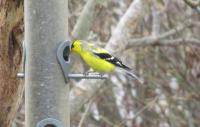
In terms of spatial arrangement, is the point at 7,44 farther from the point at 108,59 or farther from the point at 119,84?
the point at 119,84

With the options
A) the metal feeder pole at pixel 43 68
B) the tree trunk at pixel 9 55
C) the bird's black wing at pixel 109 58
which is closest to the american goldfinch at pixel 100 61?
the bird's black wing at pixel 109 58

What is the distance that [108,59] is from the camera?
5168 millimetres

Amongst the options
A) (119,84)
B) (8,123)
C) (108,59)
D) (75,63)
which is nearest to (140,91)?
(119,84)

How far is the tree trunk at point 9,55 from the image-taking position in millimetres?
4512

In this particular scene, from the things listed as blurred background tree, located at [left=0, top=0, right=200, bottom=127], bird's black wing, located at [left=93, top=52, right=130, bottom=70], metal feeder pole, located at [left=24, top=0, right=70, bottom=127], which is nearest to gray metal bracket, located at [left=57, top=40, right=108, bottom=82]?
metal feeder pole, located at [left=24, top=0, right=70, bottom=127]

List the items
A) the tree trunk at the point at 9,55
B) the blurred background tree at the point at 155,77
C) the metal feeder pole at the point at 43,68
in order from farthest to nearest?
the blurred background tree at the point at 155,77 → the tree trunk at the point at 9,55 → the metal feeder pole at the point at 43,68

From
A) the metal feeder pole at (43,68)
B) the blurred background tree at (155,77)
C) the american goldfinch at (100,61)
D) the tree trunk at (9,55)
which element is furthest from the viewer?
the blurred background tree at (155,77)

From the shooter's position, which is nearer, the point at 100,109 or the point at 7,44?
the point at 7,44

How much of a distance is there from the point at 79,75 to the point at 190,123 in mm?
5099

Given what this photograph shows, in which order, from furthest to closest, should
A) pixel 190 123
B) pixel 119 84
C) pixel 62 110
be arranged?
pixel 119 84
pixel 190 123
pixel 62 110

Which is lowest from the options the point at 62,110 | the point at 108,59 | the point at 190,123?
the point at 190,123

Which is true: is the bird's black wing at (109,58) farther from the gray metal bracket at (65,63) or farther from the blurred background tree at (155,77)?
the blurred background tree at (155,77)

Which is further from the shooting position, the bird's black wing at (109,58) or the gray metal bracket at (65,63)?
the bird's black wing at (109,58)

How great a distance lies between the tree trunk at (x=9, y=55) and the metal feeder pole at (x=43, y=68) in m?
0.23
